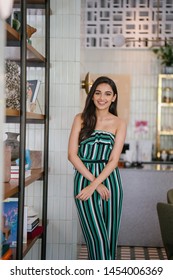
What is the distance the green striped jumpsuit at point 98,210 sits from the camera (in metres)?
2.74

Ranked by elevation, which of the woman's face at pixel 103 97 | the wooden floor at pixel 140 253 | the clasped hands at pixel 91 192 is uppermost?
the woman's face at pixel 103 97

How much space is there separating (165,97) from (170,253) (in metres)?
3.59

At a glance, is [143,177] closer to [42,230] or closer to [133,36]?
[42,230]

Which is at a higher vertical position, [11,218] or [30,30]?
[30,30]

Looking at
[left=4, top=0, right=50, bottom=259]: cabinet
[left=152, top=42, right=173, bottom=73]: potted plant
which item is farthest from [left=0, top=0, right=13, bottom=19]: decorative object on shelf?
[left=152, top=42, right=173, bottom=73]: potted plant

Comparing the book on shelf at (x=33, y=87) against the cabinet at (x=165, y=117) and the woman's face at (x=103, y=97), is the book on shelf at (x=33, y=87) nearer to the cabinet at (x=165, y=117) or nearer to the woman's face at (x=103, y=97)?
the woman's face at (x=103, y=97)

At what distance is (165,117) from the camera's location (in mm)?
5914

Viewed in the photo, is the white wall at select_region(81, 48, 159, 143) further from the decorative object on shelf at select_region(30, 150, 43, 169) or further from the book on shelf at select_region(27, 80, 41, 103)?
the book on shelf at select_region(27, 80, 41, 103)

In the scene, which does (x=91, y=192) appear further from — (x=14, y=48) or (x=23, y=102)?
(x=14, y=48)

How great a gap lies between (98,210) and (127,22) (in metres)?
3.12

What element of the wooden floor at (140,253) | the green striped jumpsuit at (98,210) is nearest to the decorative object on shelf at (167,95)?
the wooden floor at (140,253)

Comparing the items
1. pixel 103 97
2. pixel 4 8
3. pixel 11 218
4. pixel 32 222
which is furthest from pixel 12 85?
pixel 32 222

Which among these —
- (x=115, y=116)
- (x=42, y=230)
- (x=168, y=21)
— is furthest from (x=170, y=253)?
(x=168, y=21)

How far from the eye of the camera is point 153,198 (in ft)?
13.1
